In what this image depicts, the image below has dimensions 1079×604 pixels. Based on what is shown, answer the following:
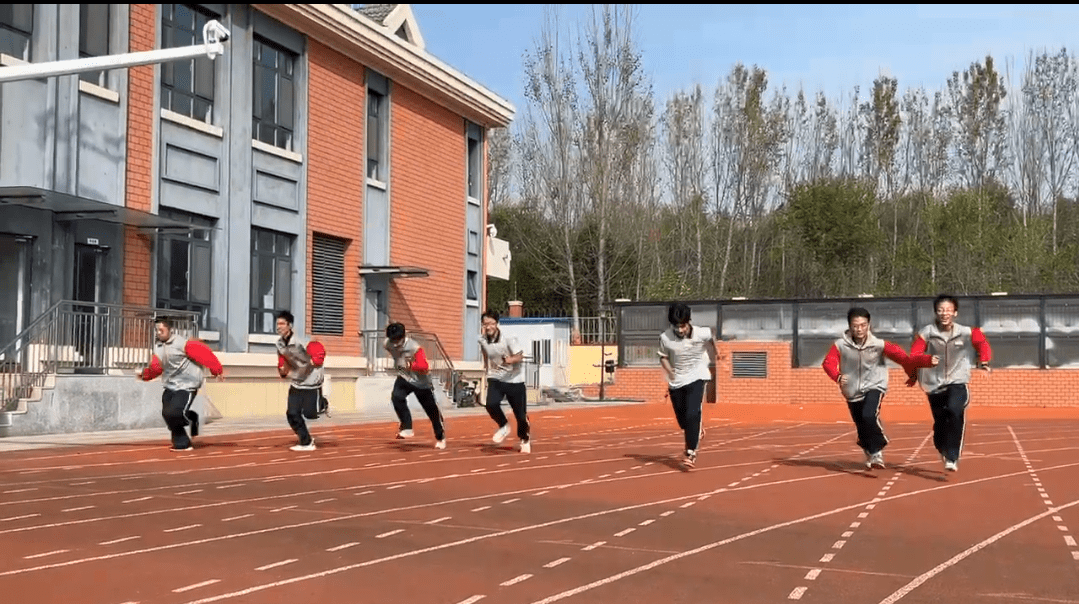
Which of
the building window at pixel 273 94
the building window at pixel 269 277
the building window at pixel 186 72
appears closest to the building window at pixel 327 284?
the building window at pixel 269 277

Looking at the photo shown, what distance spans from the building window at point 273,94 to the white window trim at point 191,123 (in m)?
1.57

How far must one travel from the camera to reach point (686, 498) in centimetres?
1116

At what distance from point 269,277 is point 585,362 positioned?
26.5 meters

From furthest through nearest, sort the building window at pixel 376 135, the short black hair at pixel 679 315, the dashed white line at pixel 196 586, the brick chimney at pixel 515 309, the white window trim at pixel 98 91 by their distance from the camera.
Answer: the brick chimney at pixel 515 309 → the building window at pixel 376 135 → the white window trim at pixel 98 91 → the short black hair at pixel 679 315 → the dashed white line at pixel 196 586

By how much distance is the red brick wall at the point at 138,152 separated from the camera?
23.3 m

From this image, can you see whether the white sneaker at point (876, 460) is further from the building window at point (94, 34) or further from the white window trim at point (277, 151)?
the white window trim at point (277, 151)

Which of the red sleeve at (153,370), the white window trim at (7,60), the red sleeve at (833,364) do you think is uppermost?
the white window trim at (7,60)

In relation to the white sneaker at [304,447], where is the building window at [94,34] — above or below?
above

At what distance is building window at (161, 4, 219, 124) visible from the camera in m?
24.7

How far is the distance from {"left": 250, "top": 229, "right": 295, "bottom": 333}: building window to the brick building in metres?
0.05

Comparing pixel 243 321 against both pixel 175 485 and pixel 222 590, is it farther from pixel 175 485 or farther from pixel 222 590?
pixel 222 590

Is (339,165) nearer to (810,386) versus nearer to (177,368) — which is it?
(177,368)

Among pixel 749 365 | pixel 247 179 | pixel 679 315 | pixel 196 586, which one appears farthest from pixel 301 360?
pixel 749 365

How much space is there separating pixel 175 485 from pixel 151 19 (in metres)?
14.6
